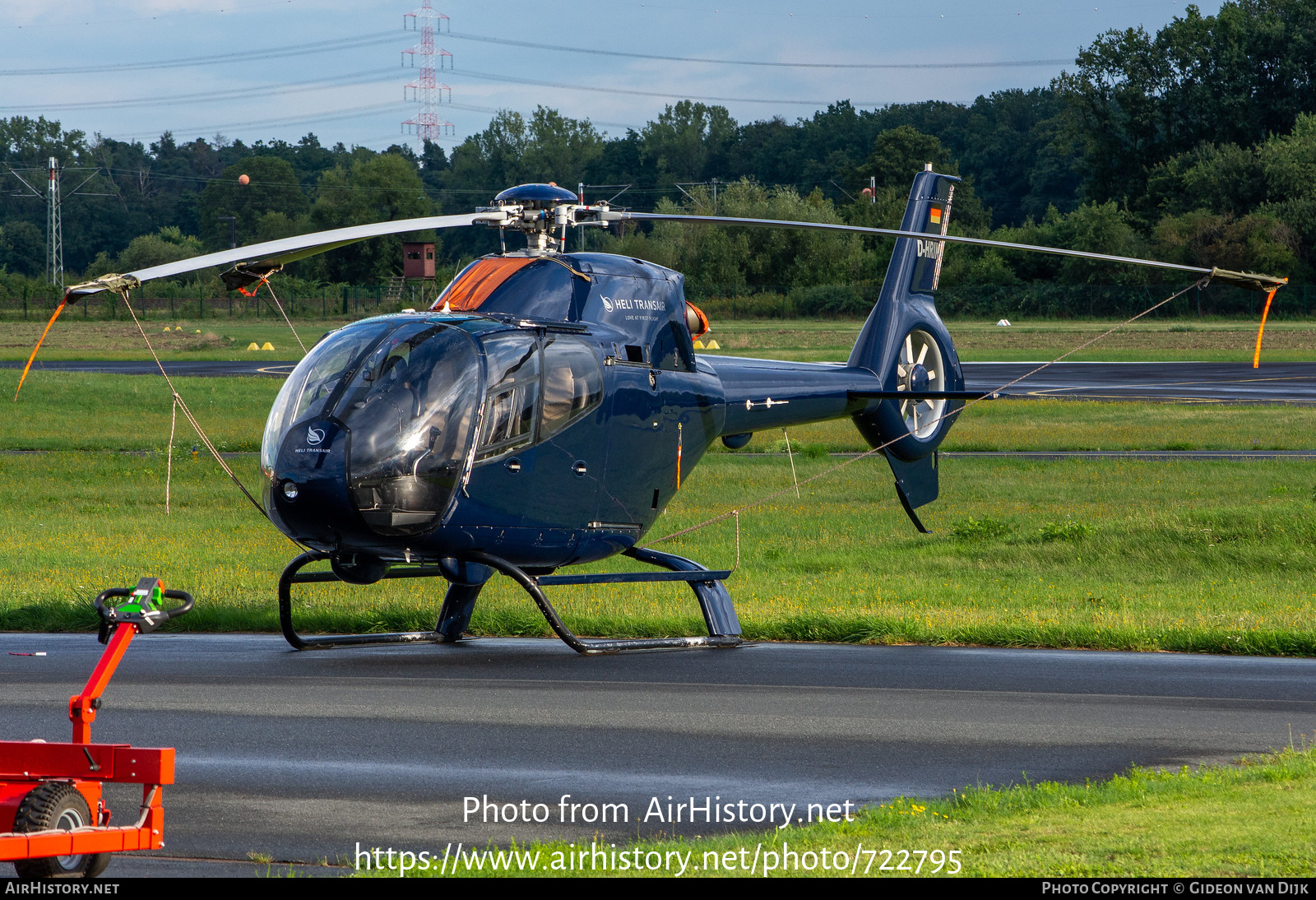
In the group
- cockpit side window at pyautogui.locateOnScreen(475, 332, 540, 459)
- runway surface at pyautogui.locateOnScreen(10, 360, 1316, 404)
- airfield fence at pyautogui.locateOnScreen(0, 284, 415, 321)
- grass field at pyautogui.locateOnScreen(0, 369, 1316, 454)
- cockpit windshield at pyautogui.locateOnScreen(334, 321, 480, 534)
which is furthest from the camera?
airfield fence at pyautogui.locateOnScreen(0, 284, 415, 321)

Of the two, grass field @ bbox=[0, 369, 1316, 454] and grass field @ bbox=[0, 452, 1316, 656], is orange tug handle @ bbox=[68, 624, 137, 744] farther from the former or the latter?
grass field @ bbox=[0, 369, 1316, 454]

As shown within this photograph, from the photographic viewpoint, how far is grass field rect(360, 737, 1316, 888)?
5.54m

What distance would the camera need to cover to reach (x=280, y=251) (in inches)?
378

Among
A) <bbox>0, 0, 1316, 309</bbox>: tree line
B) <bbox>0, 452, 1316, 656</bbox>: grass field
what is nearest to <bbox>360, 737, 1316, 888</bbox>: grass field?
<bbox>0, 452, 1316, 656</bbox>: grass field

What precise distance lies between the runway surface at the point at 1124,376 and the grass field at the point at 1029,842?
3183 centimetres

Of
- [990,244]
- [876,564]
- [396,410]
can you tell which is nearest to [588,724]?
[396,410]

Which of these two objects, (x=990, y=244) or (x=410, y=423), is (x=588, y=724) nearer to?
(x=410, y=423)

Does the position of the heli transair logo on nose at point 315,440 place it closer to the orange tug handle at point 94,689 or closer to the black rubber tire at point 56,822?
the orange tug handle at point 94,689

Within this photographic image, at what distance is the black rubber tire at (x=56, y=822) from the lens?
211 inches

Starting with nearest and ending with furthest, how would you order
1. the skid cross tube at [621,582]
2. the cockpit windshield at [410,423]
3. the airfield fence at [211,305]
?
the cockpit windshield at [410,423]
the skid cross tube at [621,582]
the airfield fence at [211,305]

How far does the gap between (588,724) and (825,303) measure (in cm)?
8099

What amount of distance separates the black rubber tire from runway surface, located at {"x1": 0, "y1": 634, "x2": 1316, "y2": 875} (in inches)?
18.9

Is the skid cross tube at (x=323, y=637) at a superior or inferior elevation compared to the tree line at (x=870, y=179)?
inferior

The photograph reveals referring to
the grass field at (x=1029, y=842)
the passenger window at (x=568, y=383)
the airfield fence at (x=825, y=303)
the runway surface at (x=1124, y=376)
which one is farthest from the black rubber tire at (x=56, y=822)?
the airfield fence at (x=825, y=303)
